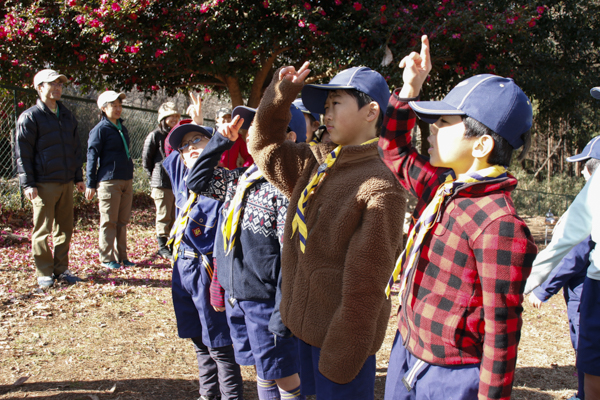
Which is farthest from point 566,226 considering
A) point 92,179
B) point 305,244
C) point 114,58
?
point 114,58

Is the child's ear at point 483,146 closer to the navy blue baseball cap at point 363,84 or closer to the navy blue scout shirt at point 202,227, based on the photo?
the navy blue baseball cap at point 363,84

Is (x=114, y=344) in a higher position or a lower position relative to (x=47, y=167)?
lower

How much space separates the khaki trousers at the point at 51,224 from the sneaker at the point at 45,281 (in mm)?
49

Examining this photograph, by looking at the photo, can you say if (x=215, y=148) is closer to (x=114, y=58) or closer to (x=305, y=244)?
(x=305, y=244)

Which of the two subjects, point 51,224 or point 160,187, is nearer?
point 51,224

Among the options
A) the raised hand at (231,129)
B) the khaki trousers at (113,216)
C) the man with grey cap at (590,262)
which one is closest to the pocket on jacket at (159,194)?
the khaki trousers at (113,216)

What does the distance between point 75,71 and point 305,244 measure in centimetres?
821

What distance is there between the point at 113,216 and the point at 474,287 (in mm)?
5500

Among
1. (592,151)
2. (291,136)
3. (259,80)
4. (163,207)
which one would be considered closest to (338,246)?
(291,136)

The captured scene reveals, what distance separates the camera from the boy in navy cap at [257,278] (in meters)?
2.46

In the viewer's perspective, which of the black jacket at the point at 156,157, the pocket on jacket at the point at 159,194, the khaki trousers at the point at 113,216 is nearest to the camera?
the khaki trousers at the point at 113,216

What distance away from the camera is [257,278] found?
2465 mm

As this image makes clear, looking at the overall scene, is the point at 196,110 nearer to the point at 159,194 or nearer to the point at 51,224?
the point at 51,224

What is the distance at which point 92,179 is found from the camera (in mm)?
6012
